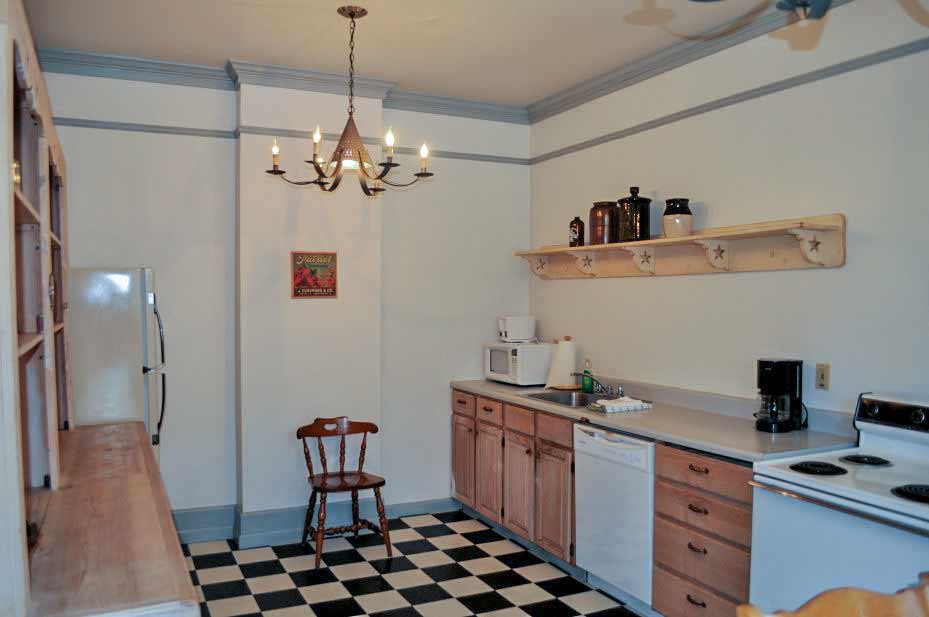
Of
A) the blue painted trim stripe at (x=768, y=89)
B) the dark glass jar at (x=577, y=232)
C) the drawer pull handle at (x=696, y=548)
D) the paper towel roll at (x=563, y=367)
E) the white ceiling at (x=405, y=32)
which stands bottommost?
the drawer pull handle at (x=696, y=548)

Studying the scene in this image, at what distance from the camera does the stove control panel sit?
260 cm

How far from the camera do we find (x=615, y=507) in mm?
3420

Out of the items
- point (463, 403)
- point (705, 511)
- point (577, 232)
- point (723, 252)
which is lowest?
point (705, 511)

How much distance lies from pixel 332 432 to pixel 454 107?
233 centimetres

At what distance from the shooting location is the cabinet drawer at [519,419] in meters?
4.12

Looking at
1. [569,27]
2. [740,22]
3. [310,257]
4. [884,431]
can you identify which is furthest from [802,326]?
[310,257]

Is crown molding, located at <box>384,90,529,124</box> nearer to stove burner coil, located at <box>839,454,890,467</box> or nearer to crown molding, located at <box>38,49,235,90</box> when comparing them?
crown molding, located at <box>38,49,235,90</box>

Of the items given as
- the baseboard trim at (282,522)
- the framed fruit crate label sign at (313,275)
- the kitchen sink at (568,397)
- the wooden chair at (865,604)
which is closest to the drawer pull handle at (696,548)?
the kitchen sink at (568,397)

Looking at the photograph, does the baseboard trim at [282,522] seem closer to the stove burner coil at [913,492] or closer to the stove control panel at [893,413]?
the stove control panel at [893,413]

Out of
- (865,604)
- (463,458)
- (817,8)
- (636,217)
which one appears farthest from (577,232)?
(865,604)

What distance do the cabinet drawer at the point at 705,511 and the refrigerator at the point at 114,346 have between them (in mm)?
2679

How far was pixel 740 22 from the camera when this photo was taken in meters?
3.37

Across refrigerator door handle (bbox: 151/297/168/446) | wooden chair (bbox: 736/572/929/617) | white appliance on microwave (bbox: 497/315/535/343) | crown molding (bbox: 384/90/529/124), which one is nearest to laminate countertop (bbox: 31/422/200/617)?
wooden chair (bbox: 736/572/929/617)

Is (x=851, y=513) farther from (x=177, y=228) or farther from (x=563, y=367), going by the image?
(x=177, y=228)
